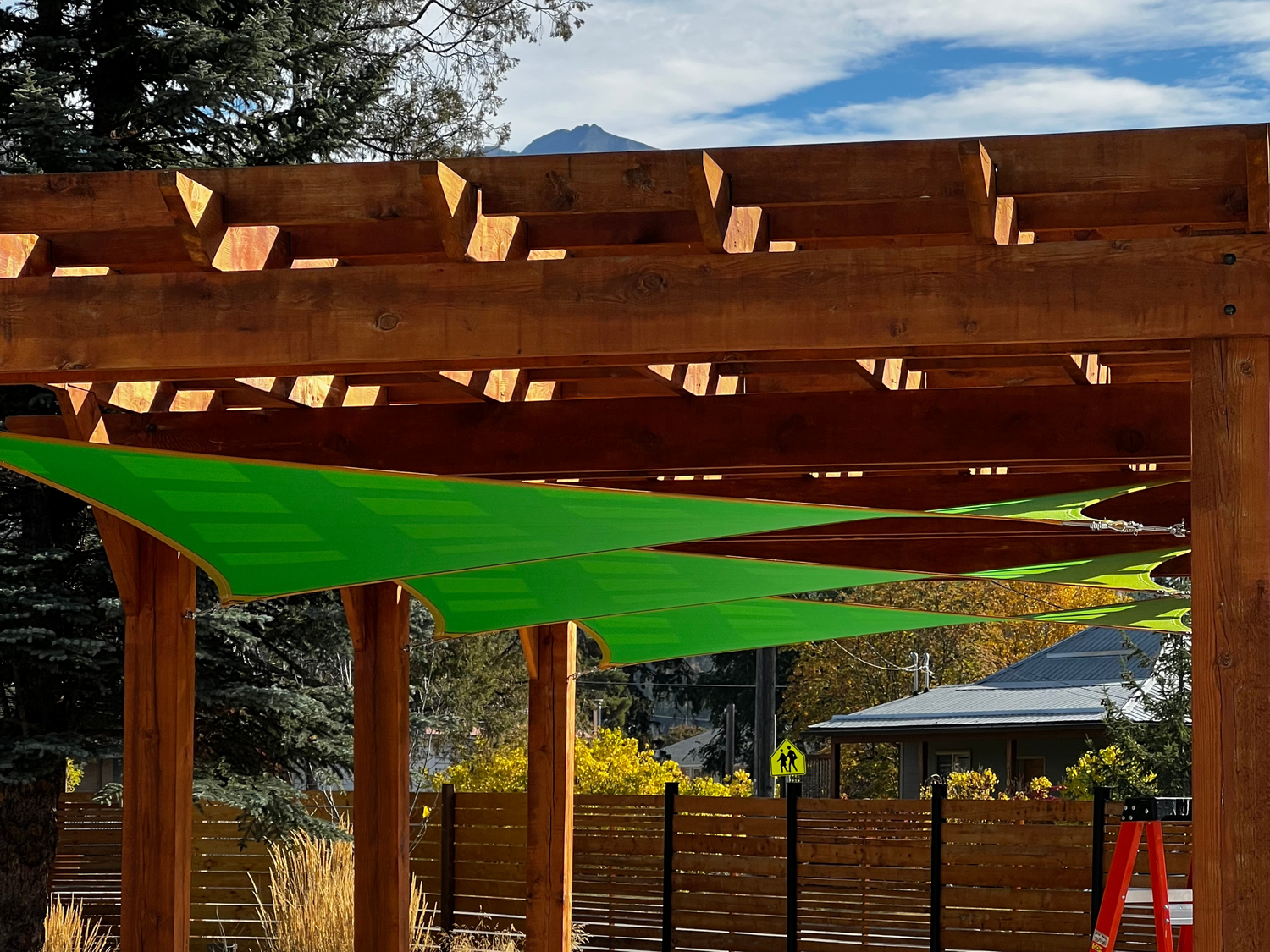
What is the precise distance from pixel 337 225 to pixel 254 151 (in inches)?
242

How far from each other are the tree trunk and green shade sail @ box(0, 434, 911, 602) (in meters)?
4.80

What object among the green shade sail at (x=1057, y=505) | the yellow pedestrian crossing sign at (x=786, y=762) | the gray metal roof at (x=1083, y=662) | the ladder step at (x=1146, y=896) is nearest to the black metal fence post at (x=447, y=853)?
the yellow pedestrian crossing sign at (x=786, y=762)

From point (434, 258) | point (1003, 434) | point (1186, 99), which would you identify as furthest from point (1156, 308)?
point (1186, 99)

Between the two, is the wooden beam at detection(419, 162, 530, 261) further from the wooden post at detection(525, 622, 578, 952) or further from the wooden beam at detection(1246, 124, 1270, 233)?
the wooden post at detection(525, 622, 578, 952)

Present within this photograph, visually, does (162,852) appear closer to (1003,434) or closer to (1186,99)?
(1003,434)

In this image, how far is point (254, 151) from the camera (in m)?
8.82

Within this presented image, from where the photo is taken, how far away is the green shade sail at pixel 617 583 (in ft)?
15.5

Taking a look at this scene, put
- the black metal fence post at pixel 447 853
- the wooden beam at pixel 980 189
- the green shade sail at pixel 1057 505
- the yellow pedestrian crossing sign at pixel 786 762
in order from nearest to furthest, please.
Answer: the wooden beam at pixel 980 189
the green shade sail at pixel 1057 505
the black metal fence post at pixel 447 853
the yellow pedestrian crossing sign at pixel 786 762

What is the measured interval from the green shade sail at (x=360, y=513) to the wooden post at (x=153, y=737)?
1.76 feet

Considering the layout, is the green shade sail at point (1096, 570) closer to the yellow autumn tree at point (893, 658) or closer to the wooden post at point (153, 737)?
the wooden post at point (153, 737)

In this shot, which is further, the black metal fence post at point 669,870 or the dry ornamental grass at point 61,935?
the black metal fence post at point 669,870

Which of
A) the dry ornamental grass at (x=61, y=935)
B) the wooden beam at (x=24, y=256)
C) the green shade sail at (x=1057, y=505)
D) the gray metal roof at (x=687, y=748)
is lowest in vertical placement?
the gray metal roof at (x=687, y=748)

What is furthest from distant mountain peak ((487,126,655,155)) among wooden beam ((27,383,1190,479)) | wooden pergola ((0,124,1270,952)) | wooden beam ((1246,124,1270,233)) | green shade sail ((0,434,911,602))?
wooden beam ((1246,124,1270,233))

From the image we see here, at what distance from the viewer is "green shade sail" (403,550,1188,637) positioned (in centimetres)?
473
